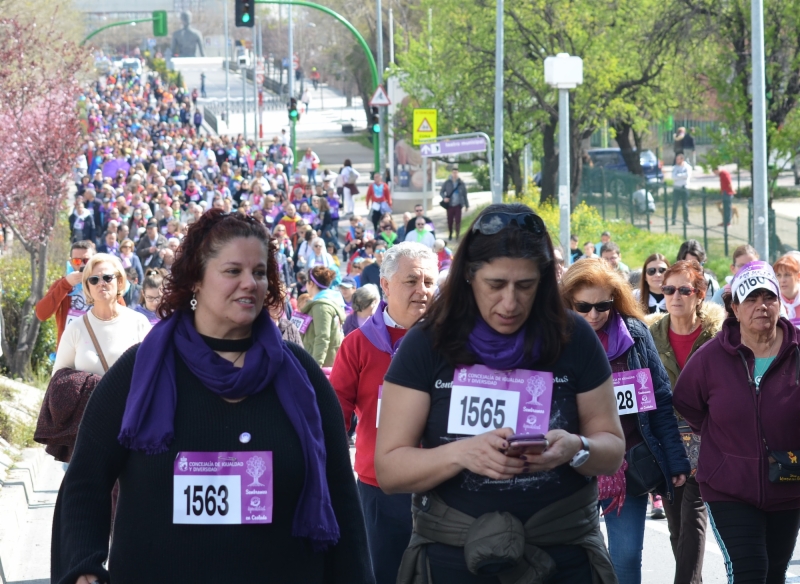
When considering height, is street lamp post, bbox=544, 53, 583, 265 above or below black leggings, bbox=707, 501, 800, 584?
above

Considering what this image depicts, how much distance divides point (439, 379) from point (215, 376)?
0.66 m

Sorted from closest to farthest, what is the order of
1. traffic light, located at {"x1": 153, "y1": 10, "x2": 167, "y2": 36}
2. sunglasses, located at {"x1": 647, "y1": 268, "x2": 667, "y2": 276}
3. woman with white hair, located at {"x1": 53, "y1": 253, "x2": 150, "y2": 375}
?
1. woman with white hair, located at {"x1": 53, "y1": 253, "x2": 150, "y2": 375}
2. sunglasses, located at {"x1": 647, "y1": 268, "x2": 667, "y2": 276}
3. traffic light, located at {"x1": 153, "y1": 10, "x2": 167, "y2": 36}

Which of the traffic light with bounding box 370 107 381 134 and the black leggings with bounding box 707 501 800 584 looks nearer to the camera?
the black leggings with bounding box 707 501 800 584

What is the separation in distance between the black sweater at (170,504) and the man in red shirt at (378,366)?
1.88m

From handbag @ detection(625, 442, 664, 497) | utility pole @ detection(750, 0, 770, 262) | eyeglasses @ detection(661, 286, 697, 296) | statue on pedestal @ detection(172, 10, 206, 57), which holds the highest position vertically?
statue on pedestal @ detection(172, 10, 206, 57)

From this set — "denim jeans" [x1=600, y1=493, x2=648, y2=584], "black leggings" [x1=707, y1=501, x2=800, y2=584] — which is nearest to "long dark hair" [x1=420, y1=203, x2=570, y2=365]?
"black leggings" [x1=707, y1=501, x2=800, y2=584]

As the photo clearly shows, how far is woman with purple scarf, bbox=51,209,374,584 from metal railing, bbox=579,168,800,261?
18.9m

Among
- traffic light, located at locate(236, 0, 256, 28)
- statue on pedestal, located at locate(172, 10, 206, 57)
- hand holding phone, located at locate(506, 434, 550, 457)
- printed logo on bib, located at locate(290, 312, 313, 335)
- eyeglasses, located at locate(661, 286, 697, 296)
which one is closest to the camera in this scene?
hand holding phone, located at locate(506, 434, 550, 457)

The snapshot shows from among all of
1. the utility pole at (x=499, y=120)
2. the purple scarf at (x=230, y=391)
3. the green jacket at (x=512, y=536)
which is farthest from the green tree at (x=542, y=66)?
the purple scarf at (x=230, y=391)

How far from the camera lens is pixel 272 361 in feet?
12.4

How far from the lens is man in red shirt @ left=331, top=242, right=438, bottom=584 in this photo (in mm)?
5699

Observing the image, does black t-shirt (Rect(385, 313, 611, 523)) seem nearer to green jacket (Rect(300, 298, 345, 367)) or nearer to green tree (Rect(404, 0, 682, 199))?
green jacket (Rect(300, 298, 345, 367))

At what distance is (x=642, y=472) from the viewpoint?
5.83m

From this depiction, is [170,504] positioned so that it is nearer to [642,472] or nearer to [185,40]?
[642,472]
